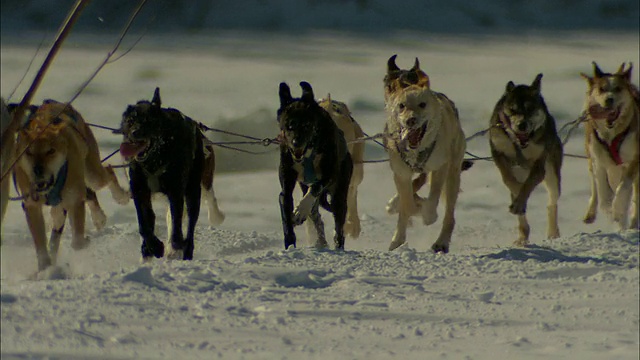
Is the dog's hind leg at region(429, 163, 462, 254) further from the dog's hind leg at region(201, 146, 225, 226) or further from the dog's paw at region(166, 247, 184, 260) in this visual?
the dog's paw at region(166, 247, 184, 260)

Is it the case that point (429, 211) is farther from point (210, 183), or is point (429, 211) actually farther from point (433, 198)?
point (210, 183)

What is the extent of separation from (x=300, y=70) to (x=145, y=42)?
7060mm

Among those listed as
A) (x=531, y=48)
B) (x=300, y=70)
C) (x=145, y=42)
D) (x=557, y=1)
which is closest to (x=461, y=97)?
(x=300, y=70)

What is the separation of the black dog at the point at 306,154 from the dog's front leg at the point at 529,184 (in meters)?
1.08

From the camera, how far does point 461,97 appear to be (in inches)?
806

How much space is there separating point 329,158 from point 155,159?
860mm

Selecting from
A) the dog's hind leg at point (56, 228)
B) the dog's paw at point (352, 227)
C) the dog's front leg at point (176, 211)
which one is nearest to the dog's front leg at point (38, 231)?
the dog's hind leg at point (56, 228)

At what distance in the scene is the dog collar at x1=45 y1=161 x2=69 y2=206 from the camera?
669cm

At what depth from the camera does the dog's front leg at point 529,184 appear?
7.37 meters

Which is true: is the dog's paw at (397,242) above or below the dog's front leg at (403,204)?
below

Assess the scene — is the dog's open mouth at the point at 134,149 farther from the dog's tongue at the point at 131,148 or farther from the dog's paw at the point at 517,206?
the dog's paw at the point at 517,206

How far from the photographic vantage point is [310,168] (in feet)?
22.1

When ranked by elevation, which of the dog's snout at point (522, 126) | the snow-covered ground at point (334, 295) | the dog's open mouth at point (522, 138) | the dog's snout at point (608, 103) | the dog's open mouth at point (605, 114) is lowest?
the snow-covered ground at point (334, 295)

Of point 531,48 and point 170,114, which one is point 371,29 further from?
point 170,114
